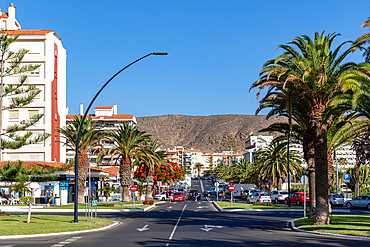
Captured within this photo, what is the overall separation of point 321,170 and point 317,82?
473 centimetres

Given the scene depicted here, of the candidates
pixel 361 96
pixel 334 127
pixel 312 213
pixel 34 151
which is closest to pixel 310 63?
pixel 361 96

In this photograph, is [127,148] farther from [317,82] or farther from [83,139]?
[317,82]

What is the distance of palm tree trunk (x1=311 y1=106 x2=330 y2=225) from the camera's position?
853 inches

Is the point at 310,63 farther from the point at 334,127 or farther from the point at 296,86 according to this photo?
the point at 334,127

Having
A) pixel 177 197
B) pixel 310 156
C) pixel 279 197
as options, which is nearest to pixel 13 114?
pixel 177 197

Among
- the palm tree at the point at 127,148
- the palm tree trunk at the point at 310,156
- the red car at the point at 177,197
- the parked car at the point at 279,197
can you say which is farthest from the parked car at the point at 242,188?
the palm tree trunk at the point at 310,156

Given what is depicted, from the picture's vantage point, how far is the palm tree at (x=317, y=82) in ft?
72.0

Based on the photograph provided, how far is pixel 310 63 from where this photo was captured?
2288cm

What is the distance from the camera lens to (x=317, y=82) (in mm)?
22312

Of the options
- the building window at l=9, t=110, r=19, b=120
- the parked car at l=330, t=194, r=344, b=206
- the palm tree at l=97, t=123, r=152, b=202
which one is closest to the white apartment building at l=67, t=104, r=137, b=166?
the building window at l=9, t=110, r=19, b=120

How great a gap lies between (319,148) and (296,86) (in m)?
3.56

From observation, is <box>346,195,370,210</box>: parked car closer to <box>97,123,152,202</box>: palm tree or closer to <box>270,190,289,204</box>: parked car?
<box>270,190,289,204</box>: parked car

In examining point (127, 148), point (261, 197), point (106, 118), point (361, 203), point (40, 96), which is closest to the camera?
point (361, 203)

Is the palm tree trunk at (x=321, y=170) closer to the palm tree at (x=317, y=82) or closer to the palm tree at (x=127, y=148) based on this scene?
the palm tree at (x=317, y=82)
